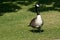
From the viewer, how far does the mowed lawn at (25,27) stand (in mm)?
11141

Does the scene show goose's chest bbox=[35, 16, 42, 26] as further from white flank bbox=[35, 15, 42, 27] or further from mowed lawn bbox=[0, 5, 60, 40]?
mowed lawn bbox=[0, 5, 60, 40]

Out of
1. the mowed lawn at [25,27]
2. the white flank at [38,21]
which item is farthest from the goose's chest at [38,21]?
the mowed lawn at [25,27]

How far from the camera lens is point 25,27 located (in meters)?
13.2

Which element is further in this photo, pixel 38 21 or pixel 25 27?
pixel 25 27

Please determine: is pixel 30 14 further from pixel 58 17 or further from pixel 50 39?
pixel 50 39

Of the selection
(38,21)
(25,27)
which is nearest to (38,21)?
(38,21)

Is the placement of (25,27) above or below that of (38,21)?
below

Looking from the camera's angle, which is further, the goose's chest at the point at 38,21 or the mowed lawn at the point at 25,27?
the goose's chest at the point at 38,21

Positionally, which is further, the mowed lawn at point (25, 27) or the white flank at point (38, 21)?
the white flank at point (38, 21)

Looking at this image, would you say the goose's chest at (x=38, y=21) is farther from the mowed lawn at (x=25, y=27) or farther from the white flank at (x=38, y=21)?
the mowed lawn at (x=25, y=27)

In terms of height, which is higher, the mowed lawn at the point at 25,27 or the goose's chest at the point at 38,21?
the goose's chest at the point at 38,21

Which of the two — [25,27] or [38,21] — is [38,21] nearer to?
[38,21]

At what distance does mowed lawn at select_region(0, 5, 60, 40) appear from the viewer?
36.6ft

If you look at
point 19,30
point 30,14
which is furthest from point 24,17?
point 19,30
